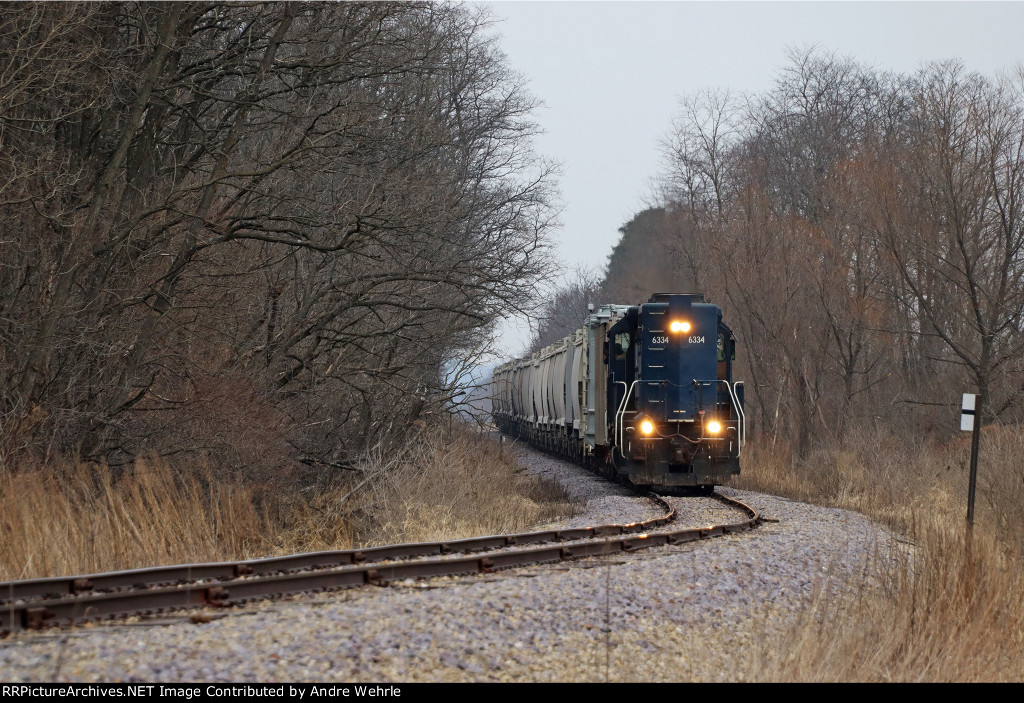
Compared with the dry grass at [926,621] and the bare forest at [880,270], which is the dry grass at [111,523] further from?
the bare forest at [880,270]

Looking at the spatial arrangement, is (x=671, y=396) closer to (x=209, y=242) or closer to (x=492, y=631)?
(x=209, y=242)

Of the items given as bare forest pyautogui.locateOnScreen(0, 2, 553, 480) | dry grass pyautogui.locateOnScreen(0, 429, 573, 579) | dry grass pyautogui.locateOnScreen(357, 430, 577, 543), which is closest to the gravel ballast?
dry grass pyautogui.locateOnScreen(0, 429, 573, 579)

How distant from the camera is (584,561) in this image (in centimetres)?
1009

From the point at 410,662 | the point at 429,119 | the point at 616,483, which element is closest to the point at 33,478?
the point at 410,662

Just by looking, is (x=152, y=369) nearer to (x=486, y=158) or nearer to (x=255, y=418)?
(x=255, y=418)

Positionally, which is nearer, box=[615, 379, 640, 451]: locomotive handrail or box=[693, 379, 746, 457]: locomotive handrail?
box=[693, 379, 746, 457]: locomotive handrail

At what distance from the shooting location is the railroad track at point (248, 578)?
687 cm

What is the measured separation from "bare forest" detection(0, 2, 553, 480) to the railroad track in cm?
491

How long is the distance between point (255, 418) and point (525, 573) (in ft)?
23.8

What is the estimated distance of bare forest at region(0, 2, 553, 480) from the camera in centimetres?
1362

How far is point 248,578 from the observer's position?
8.39m

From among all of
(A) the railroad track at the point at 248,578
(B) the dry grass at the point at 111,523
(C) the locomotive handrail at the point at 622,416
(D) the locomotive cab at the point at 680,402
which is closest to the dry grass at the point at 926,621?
(A) the railroad track at the point at 248,578

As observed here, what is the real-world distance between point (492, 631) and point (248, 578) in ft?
7.80

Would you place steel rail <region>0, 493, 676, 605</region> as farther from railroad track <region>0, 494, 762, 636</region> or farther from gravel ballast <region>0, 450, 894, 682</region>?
→ gravel ballast <region>0, 450, 894, 682</region>
